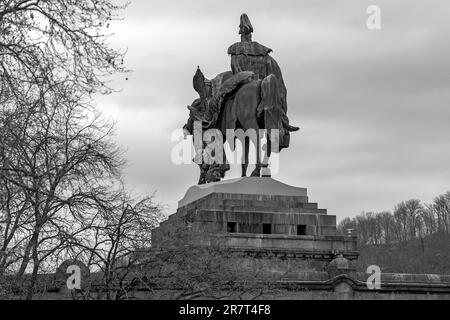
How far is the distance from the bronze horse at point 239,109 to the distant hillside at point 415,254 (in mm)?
70047

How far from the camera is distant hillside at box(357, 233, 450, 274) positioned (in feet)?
371

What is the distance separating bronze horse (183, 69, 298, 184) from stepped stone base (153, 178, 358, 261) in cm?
122

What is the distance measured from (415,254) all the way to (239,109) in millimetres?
94673

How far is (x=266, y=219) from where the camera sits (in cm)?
3597

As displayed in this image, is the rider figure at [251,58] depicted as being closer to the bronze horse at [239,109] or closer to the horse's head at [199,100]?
the bronze horse at [239,109]

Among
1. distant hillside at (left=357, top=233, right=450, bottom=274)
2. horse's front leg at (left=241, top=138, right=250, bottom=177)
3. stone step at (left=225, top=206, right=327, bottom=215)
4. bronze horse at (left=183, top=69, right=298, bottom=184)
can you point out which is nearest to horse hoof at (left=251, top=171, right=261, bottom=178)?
bronze horse at (left=183, top=69, right=298, bottom=184)

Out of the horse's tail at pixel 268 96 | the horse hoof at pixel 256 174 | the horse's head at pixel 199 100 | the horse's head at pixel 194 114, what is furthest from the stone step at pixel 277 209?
the horse's head at pixel 199 100

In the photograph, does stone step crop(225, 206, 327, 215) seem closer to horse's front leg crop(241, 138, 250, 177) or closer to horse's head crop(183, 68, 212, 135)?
horse's front leg crop(241, 138, 250, 177)

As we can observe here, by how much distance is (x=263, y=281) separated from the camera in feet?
89.4

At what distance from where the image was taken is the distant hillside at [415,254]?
113000mm

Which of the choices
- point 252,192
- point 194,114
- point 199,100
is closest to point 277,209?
point 252,192
